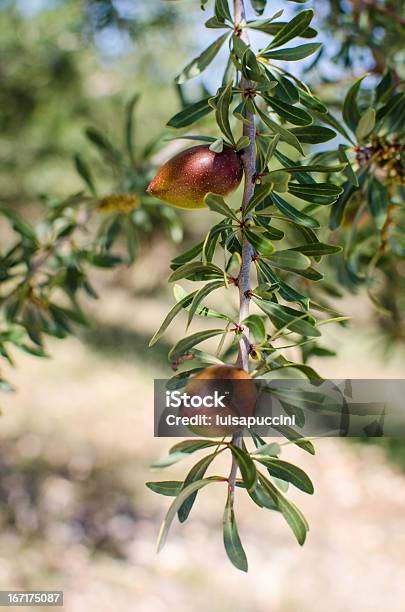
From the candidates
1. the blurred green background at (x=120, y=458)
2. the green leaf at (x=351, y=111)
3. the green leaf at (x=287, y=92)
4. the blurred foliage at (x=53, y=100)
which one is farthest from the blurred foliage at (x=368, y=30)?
the blurred foliage at (x=53, y=100)

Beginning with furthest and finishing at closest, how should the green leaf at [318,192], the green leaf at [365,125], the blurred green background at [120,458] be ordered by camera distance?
the blurred green background at [120,458]
the green leaf at [365,125]
the green leaf at [318,192]

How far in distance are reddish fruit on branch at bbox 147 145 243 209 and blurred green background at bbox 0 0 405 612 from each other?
0.49 metres

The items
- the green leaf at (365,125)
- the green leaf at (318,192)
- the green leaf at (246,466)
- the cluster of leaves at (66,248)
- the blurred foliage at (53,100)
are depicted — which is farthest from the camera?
the blurred foliage at (53,100)

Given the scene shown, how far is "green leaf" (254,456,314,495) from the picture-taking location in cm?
39

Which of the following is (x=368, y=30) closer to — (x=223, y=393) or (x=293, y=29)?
(x=293, y=29)

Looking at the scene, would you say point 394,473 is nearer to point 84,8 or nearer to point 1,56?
point 84,8

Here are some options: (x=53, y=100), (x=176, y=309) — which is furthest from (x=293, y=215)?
(x=53, y=100)

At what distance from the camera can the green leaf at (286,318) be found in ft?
1.24

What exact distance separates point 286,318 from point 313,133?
166 mm

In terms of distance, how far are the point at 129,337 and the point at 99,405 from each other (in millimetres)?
1240

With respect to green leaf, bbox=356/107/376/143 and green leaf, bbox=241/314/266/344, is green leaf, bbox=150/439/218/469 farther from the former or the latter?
green leaf, bbox=356/107/376/143

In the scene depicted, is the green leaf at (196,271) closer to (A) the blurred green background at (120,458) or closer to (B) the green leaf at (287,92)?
(B) the green leaf at (287,92)

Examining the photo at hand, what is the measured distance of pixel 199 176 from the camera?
1.34ft

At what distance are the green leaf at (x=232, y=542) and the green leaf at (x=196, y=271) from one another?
0.46ft
